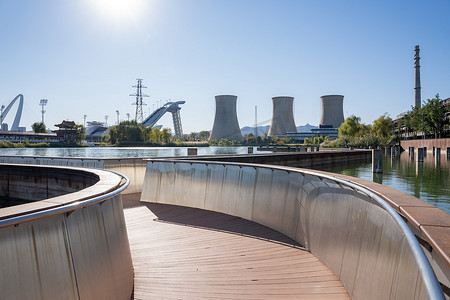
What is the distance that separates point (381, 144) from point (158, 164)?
7178cm

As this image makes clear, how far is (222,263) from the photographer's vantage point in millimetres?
5480

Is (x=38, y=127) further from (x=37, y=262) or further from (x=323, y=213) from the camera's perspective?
(x=37, y=262)

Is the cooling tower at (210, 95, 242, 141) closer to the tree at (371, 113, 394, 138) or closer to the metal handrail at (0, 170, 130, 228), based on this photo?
the tree at (371, 113, 394, 138)

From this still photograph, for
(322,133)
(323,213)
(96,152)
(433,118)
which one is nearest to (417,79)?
(433,118)

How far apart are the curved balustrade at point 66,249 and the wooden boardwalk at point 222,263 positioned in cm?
77

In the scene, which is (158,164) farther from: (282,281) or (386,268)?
(386,268)

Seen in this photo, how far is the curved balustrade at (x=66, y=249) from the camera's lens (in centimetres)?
255

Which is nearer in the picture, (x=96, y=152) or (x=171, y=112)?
(x=96, y=152)

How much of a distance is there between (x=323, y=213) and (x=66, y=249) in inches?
154

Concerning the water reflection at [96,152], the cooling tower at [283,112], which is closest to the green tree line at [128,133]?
the water reflection at [96,152]

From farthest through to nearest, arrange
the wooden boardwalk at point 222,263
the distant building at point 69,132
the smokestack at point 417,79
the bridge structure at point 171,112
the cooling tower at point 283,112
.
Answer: the bridge structure at point 171,112, the cooling tower at point 283,112, the distant building at point 69,132, the smokestack at point 417,79, the wooden boardwalk at point 222,263

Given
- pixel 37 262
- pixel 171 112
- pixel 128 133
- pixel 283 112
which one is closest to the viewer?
pixel 37 262

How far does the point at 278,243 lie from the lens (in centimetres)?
646

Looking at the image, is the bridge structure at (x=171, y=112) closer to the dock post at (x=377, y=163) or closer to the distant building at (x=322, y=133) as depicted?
the distant building at (x=322, y=133)
